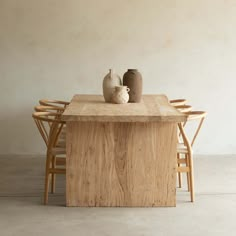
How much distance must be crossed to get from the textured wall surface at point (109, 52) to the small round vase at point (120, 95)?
1451 millimetres

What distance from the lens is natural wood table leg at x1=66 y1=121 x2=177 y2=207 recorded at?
14.4 feet

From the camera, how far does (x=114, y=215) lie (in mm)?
4234

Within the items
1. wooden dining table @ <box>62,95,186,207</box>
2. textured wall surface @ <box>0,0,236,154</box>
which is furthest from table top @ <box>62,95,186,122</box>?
textured wall surface @ <box>0,0,236,154</box>

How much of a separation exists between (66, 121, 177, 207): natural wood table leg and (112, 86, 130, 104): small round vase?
0.52 meters

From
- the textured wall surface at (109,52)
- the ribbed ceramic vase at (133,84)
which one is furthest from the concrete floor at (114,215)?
the textured wall surface at (109,52)

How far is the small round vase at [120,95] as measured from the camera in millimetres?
4816

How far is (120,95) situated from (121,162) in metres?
0.71

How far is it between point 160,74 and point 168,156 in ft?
6.75

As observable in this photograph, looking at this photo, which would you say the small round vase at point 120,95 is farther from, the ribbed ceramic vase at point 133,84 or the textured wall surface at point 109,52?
the textured wall surface at point 109,52

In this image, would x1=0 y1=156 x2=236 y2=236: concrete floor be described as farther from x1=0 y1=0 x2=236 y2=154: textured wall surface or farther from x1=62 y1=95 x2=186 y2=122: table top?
x1=0 y1=0 x2=236 y2=154: textured wall surface

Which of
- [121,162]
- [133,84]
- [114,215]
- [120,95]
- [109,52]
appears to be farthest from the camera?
[109,52]

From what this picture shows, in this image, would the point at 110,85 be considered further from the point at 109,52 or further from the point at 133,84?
the point at 109,52

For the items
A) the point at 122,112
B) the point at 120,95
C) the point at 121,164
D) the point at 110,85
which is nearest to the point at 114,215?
the point at 121,164

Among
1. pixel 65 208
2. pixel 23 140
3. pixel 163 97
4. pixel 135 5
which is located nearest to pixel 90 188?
pixel 65 208
